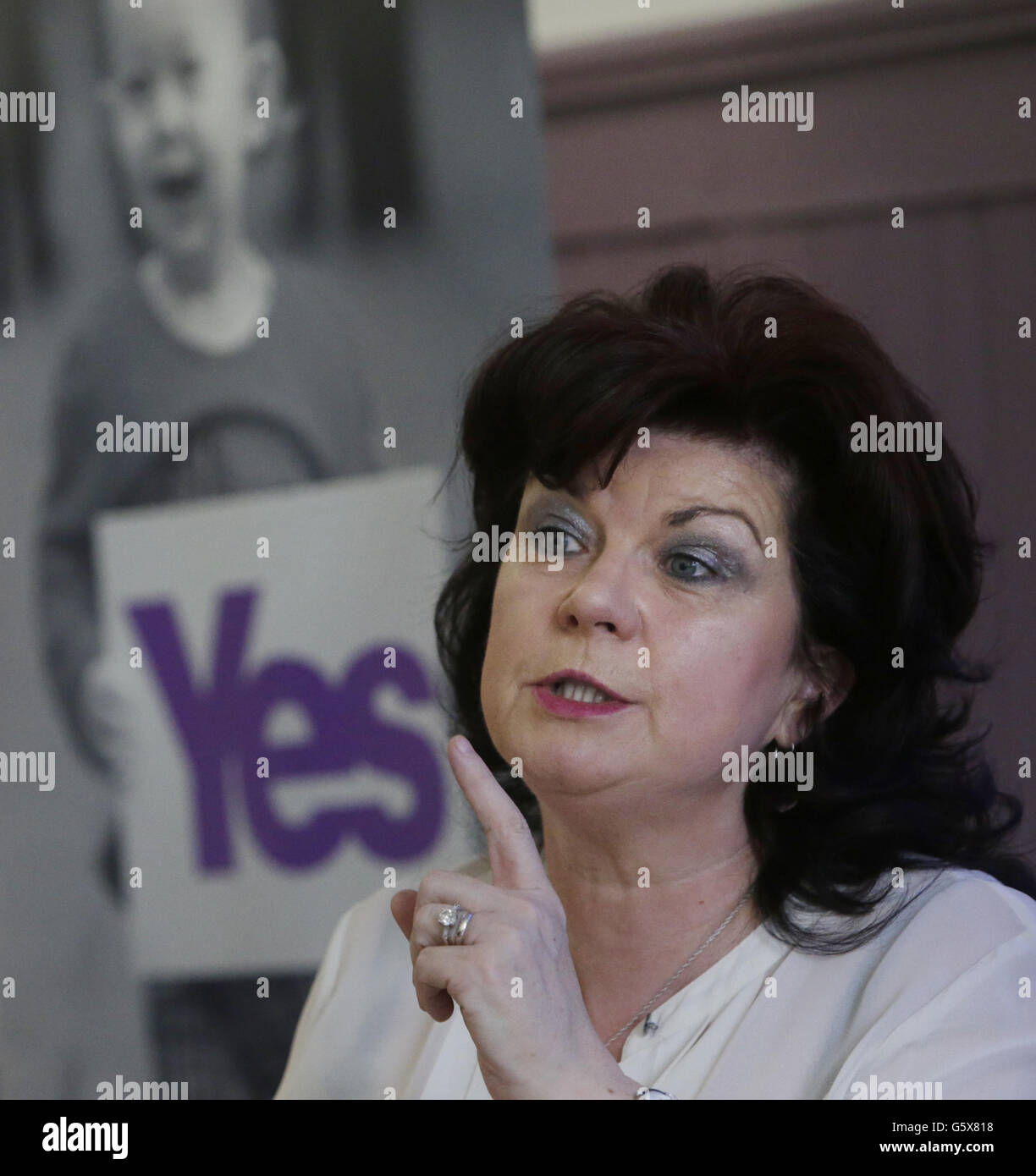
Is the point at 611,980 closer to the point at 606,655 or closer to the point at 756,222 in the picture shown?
the point at 606,655

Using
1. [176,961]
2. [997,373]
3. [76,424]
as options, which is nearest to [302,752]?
[176,961]

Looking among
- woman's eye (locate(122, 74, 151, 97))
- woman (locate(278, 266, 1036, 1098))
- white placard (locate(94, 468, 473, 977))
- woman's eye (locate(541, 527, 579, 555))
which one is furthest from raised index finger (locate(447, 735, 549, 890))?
woman's eye (locate(122, 74, 151, 97))

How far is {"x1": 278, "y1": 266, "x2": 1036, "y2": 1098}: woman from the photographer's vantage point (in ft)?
3.97

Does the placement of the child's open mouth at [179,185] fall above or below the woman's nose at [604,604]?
above

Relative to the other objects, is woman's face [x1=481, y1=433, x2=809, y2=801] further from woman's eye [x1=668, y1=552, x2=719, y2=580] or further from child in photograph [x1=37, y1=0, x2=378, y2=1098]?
child in photograph [x1=37, y1=0, x2=378, y2=1098]

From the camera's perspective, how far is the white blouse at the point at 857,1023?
115 cm

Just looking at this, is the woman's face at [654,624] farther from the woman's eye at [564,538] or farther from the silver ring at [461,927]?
the silver ring at [461,927]

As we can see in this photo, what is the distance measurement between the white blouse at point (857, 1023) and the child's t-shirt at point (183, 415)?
1.10 meters

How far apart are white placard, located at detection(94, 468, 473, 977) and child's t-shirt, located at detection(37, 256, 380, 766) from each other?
0.05 meters

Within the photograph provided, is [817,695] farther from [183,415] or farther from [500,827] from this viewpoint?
[183,415]

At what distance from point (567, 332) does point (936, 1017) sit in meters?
0.74

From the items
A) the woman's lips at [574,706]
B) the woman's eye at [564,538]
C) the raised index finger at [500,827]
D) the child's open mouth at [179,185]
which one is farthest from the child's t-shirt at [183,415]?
the raised index finger at [500,827]

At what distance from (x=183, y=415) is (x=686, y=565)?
1.30m

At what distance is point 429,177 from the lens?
86.9 inches
